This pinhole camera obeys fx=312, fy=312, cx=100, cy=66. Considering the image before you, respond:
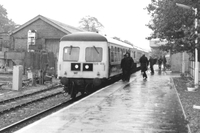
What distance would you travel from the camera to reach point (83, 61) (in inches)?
551

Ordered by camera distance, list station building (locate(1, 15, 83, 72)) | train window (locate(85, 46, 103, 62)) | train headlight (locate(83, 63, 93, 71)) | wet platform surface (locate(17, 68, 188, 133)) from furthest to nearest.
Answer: station building (locate(1, 15, 83, 72)), train window (locate(85, 46, 103, 62)), train headlight (locate(83, 63, 93, 71)), wet platform surface (locate(17, 68, 188, 133))

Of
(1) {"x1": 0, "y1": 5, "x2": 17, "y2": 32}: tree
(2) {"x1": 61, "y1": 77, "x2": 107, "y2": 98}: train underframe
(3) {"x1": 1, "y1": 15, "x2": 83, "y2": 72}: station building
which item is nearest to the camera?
(2) {"x1": 61, "y1": 77, "x2": 107, "y2": 98}: train underframe

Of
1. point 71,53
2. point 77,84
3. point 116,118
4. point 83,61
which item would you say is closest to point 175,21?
point 83,61

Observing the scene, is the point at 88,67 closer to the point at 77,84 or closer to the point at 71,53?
the point at 77,84

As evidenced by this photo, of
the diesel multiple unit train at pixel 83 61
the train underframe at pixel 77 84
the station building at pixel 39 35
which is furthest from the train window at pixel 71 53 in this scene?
the station building at pixel 39 35

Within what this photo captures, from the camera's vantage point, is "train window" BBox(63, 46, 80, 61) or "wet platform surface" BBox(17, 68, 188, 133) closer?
"wet platform surface" BBox(17, 68, 188, 133)

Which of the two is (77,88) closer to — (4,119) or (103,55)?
(103,55)

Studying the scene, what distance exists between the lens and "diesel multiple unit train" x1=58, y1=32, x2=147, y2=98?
45.2 feet

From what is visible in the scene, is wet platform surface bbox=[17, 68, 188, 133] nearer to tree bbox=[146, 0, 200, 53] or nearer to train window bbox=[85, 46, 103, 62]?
train window bbox=[85, 46, 103, 62]

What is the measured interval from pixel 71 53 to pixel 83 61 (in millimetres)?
680

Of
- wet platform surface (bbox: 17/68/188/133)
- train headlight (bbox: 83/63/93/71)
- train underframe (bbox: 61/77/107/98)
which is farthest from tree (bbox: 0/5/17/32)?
wet platform surface (bbox: 17/68/188/133)

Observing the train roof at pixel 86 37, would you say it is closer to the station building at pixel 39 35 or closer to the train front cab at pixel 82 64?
the train front cab at pixel 82 64

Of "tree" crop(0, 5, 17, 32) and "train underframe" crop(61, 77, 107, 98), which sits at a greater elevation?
"tree" crop(0, 5, 17, 32)

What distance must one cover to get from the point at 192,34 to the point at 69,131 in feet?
29.0
